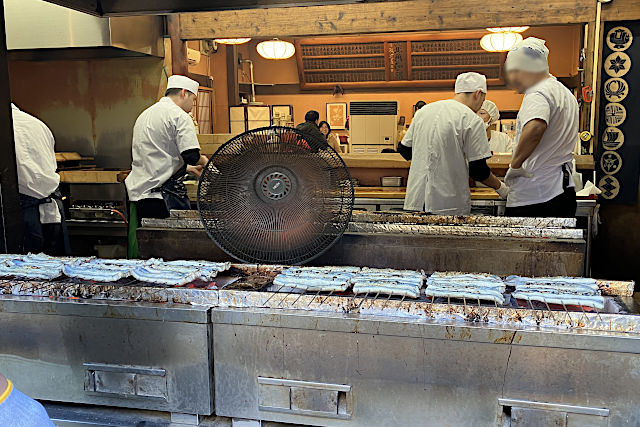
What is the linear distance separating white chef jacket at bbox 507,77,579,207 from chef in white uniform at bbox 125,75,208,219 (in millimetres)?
2105

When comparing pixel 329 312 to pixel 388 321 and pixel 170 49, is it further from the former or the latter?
pixel 170 49

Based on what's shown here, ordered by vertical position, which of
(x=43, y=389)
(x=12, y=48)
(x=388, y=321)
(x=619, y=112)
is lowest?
(x=43, y=389)

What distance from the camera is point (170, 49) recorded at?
6.02 meters

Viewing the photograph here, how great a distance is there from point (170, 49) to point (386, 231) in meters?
4.46

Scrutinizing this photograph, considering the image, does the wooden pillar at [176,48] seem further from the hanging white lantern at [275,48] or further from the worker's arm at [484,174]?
the worker's arm at [484,174]

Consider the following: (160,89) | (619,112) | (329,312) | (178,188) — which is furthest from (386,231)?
(160,89)

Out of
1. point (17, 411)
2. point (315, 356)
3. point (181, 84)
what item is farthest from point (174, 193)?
point (17, 411)

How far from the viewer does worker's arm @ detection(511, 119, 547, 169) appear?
2.90 metres

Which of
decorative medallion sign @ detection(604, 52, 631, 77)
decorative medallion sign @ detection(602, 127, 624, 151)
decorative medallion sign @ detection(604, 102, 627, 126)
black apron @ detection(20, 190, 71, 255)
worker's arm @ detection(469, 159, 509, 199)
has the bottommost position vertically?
black apron @ detection(20, 190, 71, 255)

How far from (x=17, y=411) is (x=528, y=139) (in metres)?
2.71

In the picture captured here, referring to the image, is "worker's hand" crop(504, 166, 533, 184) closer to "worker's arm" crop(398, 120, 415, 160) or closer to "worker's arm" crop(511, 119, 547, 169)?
"worker's arm" crop(511, 119, 547, 169)

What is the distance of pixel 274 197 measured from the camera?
206 cm

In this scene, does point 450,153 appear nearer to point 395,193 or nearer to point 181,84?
point 395,193

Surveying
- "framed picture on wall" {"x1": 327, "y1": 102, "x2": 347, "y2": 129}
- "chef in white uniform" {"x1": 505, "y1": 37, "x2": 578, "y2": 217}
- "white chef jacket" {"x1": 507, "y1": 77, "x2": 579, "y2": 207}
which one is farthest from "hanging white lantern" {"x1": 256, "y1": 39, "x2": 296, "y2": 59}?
"white chef jacket" {"x1": 507, "y1": 77, "x2": 579, "y2": 207}
